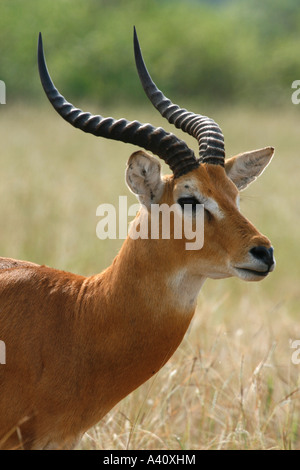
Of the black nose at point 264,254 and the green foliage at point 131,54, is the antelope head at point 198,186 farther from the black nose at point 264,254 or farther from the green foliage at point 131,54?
the green foliage at point 131,54

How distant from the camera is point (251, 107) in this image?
32.1 metres

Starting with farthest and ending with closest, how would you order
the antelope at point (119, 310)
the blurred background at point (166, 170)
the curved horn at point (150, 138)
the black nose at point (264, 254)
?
the blurred background at point (166, 170) → the curved horn at point (150, 138) → the antelope at point (119, 310) → the black nose at point (264, 254)

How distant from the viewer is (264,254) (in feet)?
13.9

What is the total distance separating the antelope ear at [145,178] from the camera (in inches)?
177

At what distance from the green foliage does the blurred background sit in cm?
11

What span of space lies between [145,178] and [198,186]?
333mm

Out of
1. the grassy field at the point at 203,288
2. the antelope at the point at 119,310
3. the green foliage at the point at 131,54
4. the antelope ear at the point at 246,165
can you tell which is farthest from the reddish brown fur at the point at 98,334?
the green foliage at the point at 131,54

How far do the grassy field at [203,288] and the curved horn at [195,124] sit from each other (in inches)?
29.2

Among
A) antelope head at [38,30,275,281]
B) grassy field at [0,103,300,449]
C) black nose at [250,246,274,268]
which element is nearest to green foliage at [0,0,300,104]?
grassy field at [0,103,300,449]

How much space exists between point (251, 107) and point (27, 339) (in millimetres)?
28537

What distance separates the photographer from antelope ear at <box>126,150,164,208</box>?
449cm

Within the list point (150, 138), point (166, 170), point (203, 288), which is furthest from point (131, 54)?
point (150, 138)

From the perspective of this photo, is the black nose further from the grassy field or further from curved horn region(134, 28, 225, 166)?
the grassy field
